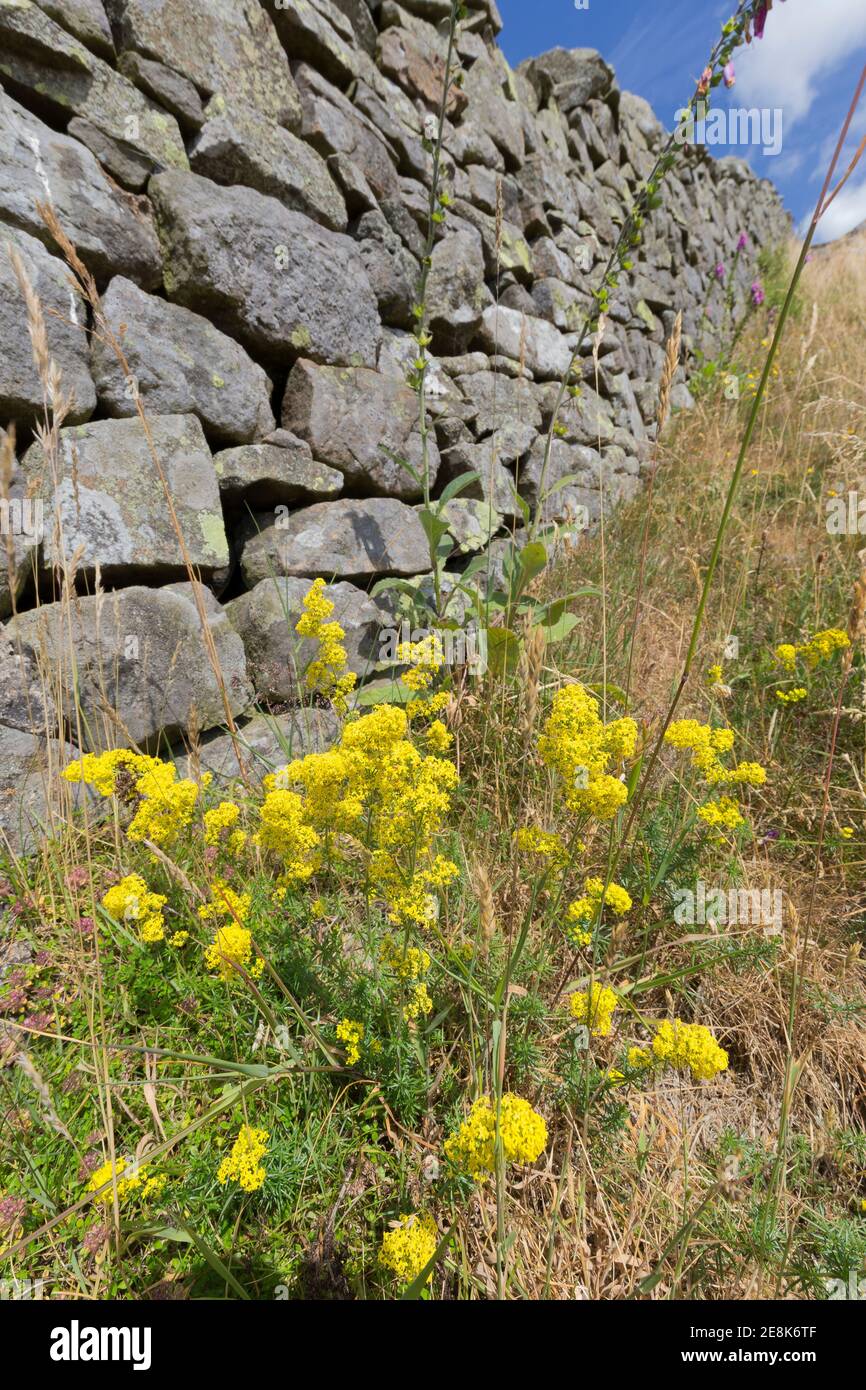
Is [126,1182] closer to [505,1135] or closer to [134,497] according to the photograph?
[505,1135]

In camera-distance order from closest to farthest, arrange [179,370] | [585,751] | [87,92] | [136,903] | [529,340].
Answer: [585,751], [136,903], [87,92], [179,370], [529,340]

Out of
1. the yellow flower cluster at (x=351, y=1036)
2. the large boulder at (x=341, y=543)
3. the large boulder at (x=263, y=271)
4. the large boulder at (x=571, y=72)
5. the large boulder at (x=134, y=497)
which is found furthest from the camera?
the large boulder at (x=571, y=72)

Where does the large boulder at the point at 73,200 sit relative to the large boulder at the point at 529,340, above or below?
below

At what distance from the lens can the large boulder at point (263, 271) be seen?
2.18m

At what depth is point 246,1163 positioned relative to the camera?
3.65 feet

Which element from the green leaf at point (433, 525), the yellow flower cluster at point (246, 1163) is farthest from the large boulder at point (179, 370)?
the yellow flower cluster at point (246, 1163)

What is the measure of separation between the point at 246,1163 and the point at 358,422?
8.76ft

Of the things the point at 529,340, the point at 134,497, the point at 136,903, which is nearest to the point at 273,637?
the point at 134,497

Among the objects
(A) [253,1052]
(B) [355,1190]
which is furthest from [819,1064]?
(A) [253,1052]

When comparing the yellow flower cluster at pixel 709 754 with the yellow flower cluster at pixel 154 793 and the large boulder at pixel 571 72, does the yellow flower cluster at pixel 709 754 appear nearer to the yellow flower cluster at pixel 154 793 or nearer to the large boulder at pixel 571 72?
the yellow flower cluster at pixel 154 793

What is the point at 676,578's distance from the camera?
363cm

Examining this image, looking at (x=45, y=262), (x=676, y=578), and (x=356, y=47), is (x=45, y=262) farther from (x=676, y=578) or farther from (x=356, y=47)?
(x=676, y=578)

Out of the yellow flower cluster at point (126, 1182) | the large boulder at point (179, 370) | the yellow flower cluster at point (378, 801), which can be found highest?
the large boulder at point (179, 370)

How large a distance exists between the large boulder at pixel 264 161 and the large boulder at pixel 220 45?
2.7 inches
